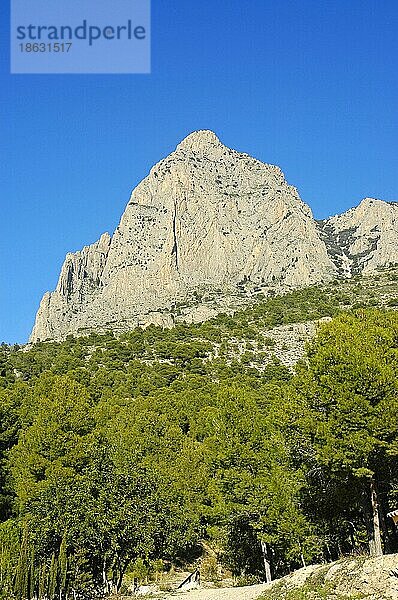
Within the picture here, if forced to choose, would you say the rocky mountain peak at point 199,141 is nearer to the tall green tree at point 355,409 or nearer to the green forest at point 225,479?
the green forest at point 225,479

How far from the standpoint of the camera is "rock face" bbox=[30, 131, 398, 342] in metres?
143

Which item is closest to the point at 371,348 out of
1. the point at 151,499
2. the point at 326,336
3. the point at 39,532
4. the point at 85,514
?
the point at 326,336

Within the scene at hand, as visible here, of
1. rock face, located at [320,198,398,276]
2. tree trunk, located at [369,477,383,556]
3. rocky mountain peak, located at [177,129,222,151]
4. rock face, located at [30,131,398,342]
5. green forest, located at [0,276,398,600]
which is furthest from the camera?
rocky mountain peak, located at [177,129,222,151]

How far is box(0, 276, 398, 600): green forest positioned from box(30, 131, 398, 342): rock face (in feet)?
327

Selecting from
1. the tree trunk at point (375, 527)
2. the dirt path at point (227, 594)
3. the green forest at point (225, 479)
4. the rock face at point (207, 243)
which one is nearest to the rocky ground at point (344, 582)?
the dirt path at point (227, 594)

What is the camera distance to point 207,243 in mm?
157625

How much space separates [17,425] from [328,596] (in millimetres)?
20264

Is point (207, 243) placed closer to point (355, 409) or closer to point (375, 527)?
point (355, 409)

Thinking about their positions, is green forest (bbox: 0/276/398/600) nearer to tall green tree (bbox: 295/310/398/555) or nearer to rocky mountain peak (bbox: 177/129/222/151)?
tall green tree (bbox: 295/310/398/555)

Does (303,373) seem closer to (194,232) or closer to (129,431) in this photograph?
(129,431)

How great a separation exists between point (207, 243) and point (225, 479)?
13458cm

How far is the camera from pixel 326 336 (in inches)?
808

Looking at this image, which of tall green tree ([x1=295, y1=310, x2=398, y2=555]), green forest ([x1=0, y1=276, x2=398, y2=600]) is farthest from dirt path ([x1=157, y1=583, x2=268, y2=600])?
tall green tree ([x1=295, y1=310, x2=398, y2=555])

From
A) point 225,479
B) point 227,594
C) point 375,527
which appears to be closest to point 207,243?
point 225,479
